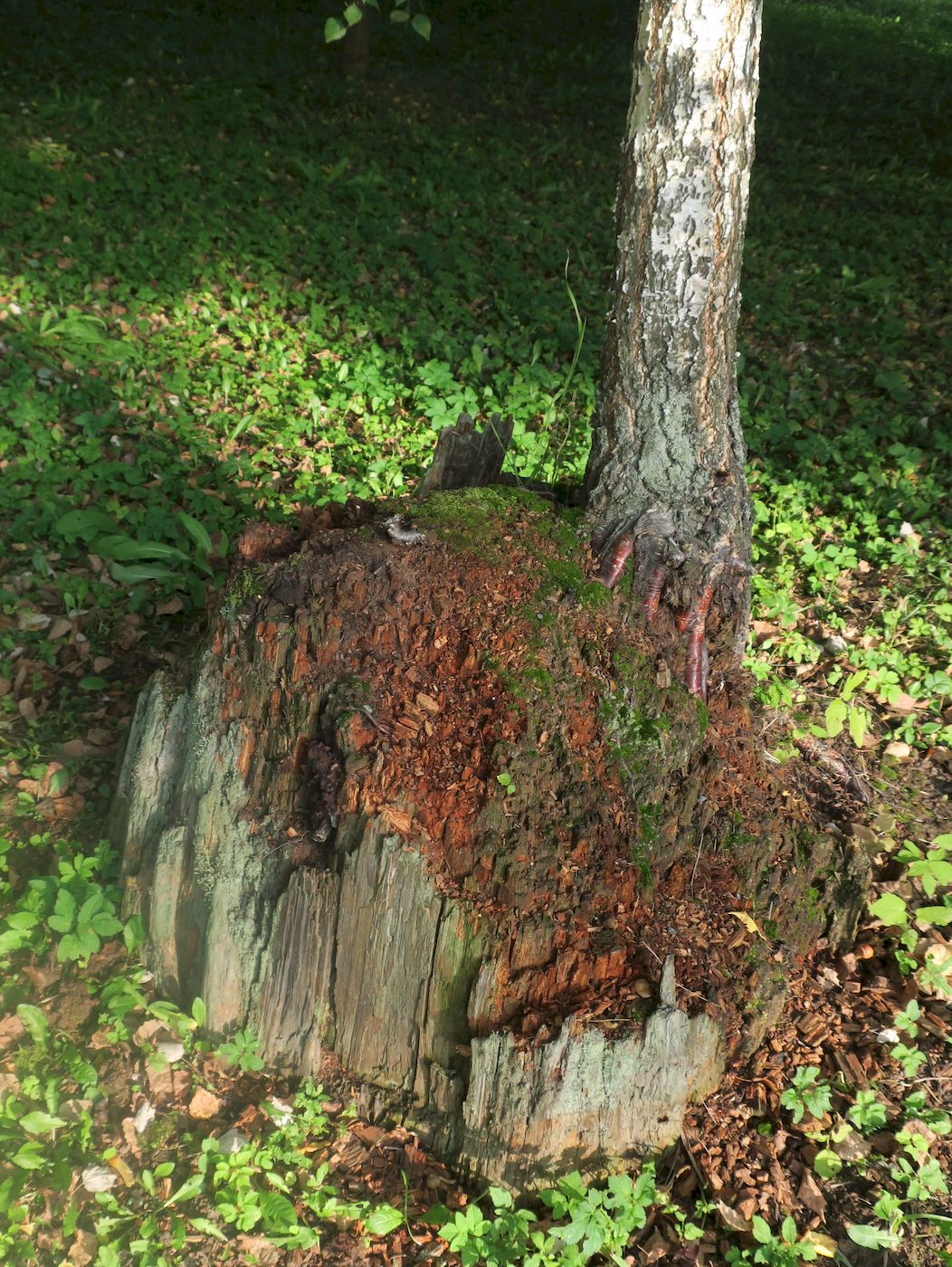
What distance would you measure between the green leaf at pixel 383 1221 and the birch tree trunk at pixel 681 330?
1.70 meters

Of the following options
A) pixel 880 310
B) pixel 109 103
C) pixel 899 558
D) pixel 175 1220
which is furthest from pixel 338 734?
pixel 109 103

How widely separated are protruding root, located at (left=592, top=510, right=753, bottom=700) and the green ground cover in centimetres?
78

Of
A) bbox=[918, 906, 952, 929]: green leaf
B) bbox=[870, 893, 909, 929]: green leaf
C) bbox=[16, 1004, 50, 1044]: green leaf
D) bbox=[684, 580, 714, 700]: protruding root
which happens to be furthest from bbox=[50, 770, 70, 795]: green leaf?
bbox=[918, 906, 952, 929]: green leaf

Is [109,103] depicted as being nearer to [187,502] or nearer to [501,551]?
[187,502]

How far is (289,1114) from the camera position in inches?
99.3

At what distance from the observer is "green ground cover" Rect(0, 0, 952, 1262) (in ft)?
13.5

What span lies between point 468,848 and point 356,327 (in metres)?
4.86

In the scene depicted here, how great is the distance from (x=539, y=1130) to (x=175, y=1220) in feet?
3.00

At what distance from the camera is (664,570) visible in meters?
3.00

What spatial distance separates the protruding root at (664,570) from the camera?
2994 millimetres

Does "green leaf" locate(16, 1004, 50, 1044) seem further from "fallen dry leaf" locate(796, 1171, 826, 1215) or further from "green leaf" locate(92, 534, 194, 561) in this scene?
"fallen dry leaf" locate(796, 1171, 826, 1215)

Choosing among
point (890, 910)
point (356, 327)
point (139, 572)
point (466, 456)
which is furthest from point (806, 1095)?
point (356, 327)

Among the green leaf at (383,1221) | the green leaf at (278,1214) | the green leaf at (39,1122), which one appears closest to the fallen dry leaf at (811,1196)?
the green leaf at (383,1221)

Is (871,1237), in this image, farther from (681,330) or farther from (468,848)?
(681,330)
